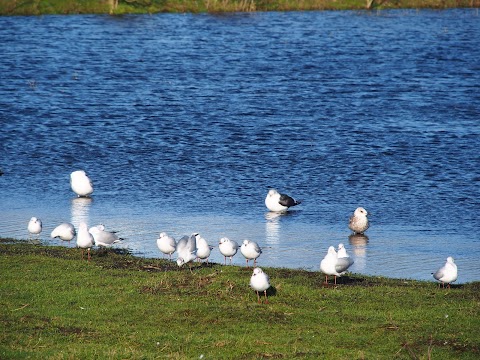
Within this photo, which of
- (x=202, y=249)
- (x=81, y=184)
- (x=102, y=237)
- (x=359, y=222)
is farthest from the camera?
(x=81, y=184)

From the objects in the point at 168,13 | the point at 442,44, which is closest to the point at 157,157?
the point at 442,44

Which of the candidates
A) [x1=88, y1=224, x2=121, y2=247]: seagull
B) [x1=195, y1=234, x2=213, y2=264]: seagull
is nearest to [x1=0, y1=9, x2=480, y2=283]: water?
[x1=88, y1=224, x2=121, y2=247]: seagull

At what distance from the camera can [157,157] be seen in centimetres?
3170

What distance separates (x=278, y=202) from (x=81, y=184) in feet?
17.7

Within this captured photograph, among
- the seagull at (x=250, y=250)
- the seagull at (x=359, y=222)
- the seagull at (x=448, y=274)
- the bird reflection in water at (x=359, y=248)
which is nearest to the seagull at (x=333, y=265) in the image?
the seagull at (x=448, y=274)

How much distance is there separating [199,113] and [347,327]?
88.2 feet

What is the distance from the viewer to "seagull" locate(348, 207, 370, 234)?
21.4 metres

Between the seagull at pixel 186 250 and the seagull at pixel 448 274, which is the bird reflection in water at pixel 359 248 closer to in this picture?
the seagull at pixel 448 274

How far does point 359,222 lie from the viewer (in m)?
21.4

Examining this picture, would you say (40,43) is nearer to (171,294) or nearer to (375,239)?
(375,239)

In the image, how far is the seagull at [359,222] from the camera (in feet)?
70.2

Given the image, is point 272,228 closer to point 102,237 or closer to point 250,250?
point 250,250

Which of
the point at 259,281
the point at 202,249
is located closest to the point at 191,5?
the point at 202,249

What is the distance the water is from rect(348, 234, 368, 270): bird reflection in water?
5 centimetres
